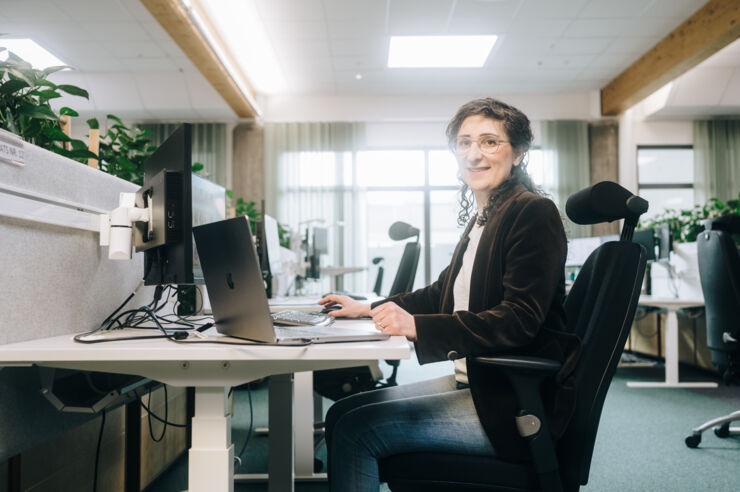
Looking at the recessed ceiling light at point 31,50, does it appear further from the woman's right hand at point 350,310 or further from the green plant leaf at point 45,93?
the woman's right hand at point 350,310

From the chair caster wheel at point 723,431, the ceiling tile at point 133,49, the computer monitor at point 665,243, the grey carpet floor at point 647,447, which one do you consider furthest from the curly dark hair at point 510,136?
the ceiling tile at point 133,49

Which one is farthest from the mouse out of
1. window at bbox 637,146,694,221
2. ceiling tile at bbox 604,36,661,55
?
window at bbox 637,146,694,221

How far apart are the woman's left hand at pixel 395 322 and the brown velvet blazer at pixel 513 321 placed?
2cm

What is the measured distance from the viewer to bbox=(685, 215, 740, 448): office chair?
6.52 feet

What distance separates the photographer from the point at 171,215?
1087mm

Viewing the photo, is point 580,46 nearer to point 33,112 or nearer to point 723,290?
point 723,290

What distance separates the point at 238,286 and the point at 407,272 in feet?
4.62

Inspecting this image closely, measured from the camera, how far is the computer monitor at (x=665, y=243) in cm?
363

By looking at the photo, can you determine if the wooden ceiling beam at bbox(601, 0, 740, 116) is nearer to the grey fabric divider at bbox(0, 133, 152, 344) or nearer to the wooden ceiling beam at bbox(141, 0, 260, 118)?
the wooden ceiling beam at bbox(141, 0, 260, 118)

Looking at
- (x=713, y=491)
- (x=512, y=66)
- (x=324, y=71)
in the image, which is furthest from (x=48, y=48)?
(x=713, y=491)

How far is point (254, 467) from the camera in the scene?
2031 mm

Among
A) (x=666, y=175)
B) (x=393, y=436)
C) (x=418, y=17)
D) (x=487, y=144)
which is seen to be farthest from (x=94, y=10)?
(x=666, y=175)

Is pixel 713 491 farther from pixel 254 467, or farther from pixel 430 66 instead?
pixel 430 66

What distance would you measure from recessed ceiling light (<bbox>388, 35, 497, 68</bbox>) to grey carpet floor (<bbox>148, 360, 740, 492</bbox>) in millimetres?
3396
